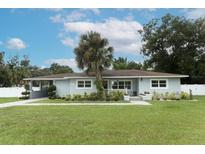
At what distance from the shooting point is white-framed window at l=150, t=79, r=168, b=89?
2670cm

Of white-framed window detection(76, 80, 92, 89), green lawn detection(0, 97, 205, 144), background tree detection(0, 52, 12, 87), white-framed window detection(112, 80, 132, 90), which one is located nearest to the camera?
green lawn detection(0, 97, 205, 144)

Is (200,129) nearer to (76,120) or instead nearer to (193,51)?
(76,120)

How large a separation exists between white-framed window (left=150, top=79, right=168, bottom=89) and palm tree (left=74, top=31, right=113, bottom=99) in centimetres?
464

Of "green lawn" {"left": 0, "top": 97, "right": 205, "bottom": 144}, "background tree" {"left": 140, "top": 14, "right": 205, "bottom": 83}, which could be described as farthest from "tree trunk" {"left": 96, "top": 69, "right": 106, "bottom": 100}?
"background tree" {"left": 140, "top": 14, "right": 205, "bottom": 83}

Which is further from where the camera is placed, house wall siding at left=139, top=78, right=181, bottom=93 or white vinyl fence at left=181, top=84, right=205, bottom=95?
white vinyl fence at left=181, top=84, right=205, bottom=95

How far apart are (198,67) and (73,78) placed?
19.7 m

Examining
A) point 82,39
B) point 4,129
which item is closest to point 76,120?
point 4,129

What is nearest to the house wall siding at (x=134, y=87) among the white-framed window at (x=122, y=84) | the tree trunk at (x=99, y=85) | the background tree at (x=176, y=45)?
the white-framed window at (x=122, y=84)

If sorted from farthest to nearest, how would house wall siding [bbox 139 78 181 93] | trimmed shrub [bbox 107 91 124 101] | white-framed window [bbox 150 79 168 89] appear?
white-framed window [bbox 150 79 168 89] → house wall siding [bbox 139 78 181 93] → trimmed shrub [bbox 107 91 124 101]

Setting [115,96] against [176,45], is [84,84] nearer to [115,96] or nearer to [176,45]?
[115,96]

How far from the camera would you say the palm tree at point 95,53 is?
2541 cm

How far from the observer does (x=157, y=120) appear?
1156 cm

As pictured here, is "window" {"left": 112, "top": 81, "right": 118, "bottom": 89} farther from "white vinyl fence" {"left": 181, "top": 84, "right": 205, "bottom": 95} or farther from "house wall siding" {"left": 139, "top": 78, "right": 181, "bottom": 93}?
"white vinyl fence" {"left": 181, "top": 84, "right": 205, "bottom": 95}

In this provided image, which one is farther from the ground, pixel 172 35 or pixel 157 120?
pixel 172 35
